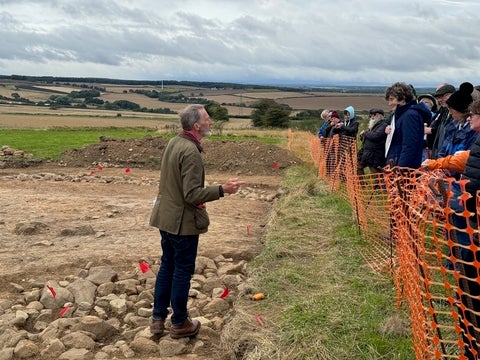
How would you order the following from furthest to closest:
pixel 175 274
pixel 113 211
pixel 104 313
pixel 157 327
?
pixel 113 211
pixel 104 313
pixel 157 327
pixel 175 274

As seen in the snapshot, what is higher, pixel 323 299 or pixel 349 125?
pixel 349 125

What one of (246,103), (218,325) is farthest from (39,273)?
(246,103)

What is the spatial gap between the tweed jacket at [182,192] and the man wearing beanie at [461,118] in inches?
114

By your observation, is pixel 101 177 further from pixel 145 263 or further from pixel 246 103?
pixel 246 103

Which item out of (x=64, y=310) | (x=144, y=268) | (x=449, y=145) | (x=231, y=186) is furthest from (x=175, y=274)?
(x=449, y=145)

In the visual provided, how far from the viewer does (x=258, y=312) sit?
511 cm

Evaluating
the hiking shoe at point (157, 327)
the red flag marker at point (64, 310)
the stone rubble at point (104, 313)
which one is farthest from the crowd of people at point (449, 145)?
the red flag marker at point (64, 310)

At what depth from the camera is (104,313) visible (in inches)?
218

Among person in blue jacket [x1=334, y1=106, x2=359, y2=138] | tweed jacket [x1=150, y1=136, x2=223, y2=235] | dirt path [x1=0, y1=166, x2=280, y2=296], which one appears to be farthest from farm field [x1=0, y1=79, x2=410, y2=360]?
person in blue jacket [x1=334, y1=106, x2=359, y2=138]

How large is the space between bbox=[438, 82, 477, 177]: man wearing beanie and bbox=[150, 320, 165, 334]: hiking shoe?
361 centimetres

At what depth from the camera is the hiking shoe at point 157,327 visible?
4.87m

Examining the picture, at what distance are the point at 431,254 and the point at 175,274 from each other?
7.30 ft

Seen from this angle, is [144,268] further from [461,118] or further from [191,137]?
[461,118]

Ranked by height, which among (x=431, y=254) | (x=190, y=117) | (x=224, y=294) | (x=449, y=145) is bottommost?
(x=224, y=294)
